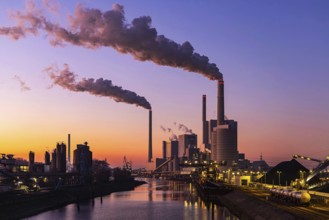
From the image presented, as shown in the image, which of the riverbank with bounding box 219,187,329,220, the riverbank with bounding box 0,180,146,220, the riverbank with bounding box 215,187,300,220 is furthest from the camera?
the riverbank with bounding box 0,180,146,220

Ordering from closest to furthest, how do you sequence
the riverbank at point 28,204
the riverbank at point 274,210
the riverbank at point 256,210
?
the riverbank at point 274,210 < the riverbank at point 256,210 < the riverbank at point 28,204

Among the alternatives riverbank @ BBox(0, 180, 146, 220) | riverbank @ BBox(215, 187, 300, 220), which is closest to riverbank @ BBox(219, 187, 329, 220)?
riverbank @ BBox(215, 187, 300, 220)

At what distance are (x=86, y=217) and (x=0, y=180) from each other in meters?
77.4

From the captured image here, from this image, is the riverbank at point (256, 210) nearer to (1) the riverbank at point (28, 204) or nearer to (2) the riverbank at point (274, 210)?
(2) the riverbank at point (274, 210)

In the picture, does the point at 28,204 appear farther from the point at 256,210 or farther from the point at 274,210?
the point at 274,210

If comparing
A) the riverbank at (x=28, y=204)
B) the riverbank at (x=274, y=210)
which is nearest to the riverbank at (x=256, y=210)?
the riverbank at (x=274, y=210)

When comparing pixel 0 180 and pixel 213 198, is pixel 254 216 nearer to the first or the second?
pixel 213 198

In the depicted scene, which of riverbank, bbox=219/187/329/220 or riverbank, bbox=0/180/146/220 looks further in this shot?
riverbank, bbox=0/180/146/220

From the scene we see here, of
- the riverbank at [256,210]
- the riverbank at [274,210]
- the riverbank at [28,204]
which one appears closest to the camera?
the riverbank at [274,210]

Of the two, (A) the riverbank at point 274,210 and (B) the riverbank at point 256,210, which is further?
(B) the riverbank at point 256,210

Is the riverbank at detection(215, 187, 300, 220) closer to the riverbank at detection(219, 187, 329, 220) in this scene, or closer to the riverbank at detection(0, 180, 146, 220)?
the riverbank at detection(219, 187, 329, 220)

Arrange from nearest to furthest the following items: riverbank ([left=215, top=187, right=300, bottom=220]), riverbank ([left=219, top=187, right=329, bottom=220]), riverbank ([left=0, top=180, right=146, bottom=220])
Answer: riverbank ([left=219, top=187, right=329, bottom=220]), riverbank ([left=215, top=187, right=300, bottom=220]), riverbank ([left=0, top=180, right=146, bottom=220])

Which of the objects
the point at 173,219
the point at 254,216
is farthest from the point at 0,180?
the point at 254,216

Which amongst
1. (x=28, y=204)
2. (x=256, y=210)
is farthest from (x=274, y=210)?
(x=28, y=204)
